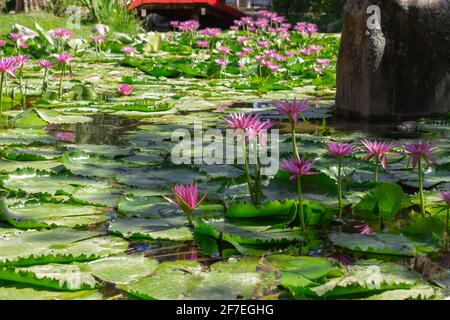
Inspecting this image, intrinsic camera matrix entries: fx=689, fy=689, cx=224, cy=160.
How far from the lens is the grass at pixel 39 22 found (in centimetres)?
1040

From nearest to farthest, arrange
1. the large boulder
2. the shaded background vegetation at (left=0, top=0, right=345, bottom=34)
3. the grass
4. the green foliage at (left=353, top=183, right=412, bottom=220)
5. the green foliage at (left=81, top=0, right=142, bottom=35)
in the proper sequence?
the green foliage at (left=353, top=183, right=412, bottom=220) < the large boulder < the grass < the green foliage at (left=81, top=0, right=142, bottom=35) < the shaded background vegetation at (left=0, top=0, right=345, bottom=34)

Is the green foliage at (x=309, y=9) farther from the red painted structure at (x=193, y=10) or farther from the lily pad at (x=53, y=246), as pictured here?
the lily pad at (x=53, y=246)

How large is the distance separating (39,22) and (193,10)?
4092 millimetres

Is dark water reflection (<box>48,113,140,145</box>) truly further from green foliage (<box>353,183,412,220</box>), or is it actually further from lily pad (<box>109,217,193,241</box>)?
green foliage (<box>353,183,412,220</box>)

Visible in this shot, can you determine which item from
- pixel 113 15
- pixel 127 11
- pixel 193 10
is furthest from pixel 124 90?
pixel 193 10

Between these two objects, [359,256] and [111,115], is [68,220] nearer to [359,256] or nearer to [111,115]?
[359,256]

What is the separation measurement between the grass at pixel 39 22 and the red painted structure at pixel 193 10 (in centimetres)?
161

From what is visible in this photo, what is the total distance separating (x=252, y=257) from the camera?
5.40 ft

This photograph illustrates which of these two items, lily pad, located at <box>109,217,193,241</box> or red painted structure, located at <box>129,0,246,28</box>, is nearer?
lily pad, located at <box>109,217,193,241</box>

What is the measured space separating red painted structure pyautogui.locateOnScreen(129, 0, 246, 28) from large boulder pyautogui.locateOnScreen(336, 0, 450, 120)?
31.9 ft

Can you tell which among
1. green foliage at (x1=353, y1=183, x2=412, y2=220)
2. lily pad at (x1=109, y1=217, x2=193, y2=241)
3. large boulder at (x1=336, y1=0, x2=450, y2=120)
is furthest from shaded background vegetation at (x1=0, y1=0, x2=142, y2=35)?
green foliage at (x1=353, y1=183, x2=412, y2=220)

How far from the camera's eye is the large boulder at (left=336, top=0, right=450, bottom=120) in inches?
150

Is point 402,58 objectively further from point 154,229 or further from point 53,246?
point 53,246
